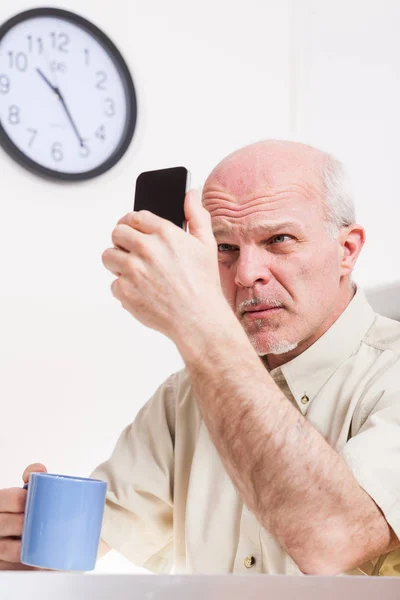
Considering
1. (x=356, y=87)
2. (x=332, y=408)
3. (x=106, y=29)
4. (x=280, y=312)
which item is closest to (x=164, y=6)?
(x=106, y=29)

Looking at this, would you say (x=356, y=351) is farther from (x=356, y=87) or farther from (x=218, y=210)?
(x=356, y=87)

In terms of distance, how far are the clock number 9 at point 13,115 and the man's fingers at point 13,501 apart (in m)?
1.18

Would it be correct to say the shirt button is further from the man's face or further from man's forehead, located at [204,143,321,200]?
man's forehead, located at [204,143,321,200]

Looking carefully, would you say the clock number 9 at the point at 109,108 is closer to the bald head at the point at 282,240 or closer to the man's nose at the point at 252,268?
the bald head at the point at 282,240

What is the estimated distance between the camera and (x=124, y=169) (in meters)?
2.10

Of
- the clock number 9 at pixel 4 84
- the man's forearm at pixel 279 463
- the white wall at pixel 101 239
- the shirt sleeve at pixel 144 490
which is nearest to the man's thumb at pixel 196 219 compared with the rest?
the man's forearm at pixel 279 463

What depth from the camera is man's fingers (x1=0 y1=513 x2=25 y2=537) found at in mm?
979

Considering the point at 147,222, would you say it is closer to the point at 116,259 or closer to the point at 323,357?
the point at 116,259

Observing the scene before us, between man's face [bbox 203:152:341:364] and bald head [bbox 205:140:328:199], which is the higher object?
bald head [bbox 205:140:328:199]

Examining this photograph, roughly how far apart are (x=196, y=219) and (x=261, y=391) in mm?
218

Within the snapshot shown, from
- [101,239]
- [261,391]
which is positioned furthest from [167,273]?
[101,239]

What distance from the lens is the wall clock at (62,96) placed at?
1934 mm

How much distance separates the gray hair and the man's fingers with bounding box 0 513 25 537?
0.62 meters

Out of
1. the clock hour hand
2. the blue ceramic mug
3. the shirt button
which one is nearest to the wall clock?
the clock hour hand
